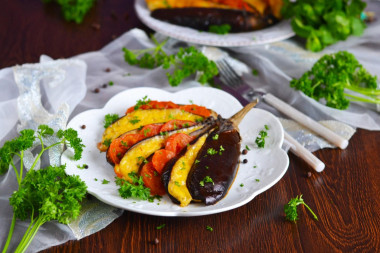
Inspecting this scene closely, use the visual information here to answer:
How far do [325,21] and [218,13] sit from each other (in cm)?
111

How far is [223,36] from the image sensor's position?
15.7ft

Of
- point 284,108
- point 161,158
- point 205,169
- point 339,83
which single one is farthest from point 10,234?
point 339,83

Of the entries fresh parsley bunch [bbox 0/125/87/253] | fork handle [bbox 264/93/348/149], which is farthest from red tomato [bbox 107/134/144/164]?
fork handle [bbox 264/93/348/149]

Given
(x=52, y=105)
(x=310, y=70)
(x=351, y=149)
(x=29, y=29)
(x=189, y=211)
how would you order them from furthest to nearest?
(x=29, y=29)
(x=310, y=70)
(x=52, y=105)
(x=351, y=149)
(x=189, y=211)

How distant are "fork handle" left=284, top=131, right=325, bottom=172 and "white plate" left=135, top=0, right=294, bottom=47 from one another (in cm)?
145

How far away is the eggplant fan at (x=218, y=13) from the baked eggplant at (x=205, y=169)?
193 cm

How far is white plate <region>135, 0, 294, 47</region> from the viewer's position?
4.70m

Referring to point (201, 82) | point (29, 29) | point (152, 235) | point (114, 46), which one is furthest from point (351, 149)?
point (29, 29)

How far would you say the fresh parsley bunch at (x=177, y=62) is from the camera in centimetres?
421

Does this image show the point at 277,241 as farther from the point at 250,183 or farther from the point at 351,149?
the point at 351,149

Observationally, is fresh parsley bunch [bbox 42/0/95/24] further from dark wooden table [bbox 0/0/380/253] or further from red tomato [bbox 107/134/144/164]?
dark wooden table [bbox 0/0/380/253]

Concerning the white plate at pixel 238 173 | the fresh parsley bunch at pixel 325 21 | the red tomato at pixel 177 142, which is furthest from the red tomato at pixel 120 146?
the fresh parsley bunch at pixel 325 21

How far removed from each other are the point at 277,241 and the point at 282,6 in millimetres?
3016

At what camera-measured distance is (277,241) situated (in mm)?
2840
